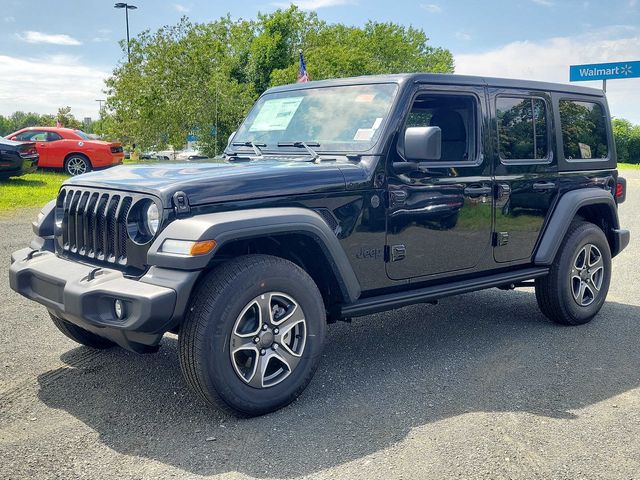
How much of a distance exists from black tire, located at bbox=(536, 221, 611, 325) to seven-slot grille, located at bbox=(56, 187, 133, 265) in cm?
350

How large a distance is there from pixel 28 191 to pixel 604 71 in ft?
82.8

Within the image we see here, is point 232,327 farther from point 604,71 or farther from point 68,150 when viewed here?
point 604,71

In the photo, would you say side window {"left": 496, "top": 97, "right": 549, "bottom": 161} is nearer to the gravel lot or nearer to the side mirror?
the side mirror

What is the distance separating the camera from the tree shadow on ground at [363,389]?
11.2ft

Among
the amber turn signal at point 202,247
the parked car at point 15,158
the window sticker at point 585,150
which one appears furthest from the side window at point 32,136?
the amber turn signal at point 202,247

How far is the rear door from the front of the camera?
5.00 m

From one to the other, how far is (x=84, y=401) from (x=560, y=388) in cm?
293

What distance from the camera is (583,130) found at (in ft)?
19.0

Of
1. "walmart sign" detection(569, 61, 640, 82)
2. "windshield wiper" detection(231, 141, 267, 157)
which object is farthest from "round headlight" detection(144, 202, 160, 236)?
"walmart sign" detection(569, 61, 640, 82)

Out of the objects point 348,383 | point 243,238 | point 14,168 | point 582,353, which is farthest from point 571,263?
point 14,168

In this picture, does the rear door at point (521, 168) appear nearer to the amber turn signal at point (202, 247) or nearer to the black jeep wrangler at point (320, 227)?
the black jeep wrangler at point (320, 227)

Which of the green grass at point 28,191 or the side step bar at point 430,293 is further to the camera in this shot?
the green grass at point 28,191

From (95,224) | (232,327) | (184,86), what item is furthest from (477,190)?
(184,86)

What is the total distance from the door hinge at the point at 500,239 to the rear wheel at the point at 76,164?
16.7 m
